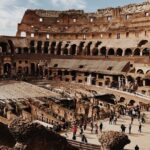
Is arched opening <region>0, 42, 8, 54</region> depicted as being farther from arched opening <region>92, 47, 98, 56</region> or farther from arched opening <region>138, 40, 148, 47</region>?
arched opening <region>138, 40, 148, 47</region>

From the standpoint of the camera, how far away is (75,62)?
62656mm

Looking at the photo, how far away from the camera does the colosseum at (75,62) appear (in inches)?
1651

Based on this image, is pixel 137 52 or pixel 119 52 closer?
pixel 137 52

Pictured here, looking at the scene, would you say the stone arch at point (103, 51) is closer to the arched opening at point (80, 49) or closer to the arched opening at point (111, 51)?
the arched opening at point (111, 51)

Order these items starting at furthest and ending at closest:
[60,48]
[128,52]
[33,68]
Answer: [60,48] → [33,68] → [128,52]

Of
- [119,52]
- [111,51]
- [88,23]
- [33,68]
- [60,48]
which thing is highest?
[88,23]

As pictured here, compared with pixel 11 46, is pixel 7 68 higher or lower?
lower

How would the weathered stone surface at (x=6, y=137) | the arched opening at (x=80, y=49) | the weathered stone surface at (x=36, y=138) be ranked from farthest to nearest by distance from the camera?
the arched opening at (x=80, y=49) < the weathered stone surface at (x=6, y=137) < the weathered stone surface at (x=36, y=138)

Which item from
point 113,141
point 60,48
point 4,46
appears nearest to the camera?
point 113,141

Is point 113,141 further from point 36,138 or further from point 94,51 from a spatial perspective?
point 94,51

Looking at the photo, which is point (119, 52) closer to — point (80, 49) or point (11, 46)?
point (80, 49)

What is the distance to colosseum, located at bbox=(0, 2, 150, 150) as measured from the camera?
41.9 meters

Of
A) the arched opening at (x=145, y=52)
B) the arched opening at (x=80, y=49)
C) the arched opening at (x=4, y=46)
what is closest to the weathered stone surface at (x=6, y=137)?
the arched opening at (x=145, y=52)

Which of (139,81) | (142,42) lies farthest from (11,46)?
(139,81)
